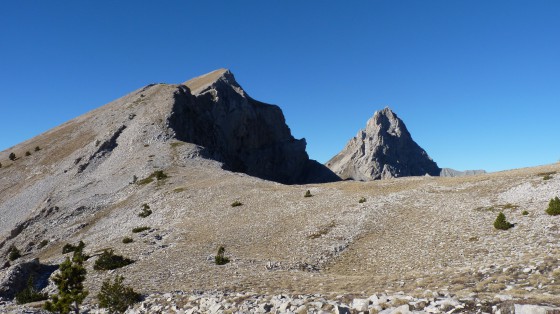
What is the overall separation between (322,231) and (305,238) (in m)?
2.23

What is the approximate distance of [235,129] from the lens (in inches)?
6491

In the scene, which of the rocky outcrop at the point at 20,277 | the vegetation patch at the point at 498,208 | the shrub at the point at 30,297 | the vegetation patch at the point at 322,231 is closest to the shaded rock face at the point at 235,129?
the rocky outcrop at the point at 20,277

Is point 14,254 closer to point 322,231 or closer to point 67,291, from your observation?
point 67,291

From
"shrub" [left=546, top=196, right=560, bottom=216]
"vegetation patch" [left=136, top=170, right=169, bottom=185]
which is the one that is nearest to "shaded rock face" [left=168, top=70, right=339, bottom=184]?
"vegetation patch" [left=136, top=170, right=169, bottom=185]

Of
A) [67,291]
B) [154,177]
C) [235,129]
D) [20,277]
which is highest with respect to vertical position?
[235,129]

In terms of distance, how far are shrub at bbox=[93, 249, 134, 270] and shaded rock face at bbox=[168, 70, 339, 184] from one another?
74.9 metres

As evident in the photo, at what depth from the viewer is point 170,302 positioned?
2028 centimetres

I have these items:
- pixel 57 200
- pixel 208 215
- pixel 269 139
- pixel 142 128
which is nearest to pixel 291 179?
pixel 269 139

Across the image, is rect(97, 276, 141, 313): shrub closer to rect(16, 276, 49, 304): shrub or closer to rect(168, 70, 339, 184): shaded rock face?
rect(16, 276, 49, 304): shrub

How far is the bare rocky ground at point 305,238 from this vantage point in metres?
17.5

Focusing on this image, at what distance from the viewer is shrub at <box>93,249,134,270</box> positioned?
107ft

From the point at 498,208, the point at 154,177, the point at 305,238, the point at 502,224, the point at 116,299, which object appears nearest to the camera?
the point at 116,299

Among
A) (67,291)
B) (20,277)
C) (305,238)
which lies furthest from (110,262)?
(305,238)

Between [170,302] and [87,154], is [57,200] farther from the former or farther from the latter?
[170,302]
